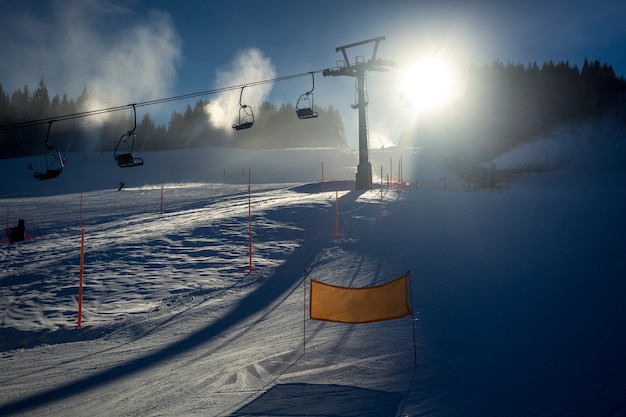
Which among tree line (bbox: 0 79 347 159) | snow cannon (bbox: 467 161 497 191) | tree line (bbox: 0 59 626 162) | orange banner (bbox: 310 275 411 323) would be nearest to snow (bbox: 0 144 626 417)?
orange banner (bbox: 310 275 411 323)

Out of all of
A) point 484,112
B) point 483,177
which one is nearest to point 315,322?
point 483,177

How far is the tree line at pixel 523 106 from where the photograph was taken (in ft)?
189

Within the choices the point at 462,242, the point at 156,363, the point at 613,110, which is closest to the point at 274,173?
the point at 462,242

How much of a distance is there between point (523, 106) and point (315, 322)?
6431 centimetres

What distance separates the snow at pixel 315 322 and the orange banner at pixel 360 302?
64cm

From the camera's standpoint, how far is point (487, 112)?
61.1 meters

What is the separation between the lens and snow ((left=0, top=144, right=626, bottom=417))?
532cm

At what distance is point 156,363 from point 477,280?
329 inches

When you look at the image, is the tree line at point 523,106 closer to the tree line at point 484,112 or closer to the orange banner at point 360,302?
the tree line at point 484,112

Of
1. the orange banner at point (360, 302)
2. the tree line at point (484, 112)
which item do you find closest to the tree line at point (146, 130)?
the tree line at point (484, 112)

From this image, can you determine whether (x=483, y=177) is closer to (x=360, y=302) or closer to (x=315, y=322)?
(x=315, y=322)

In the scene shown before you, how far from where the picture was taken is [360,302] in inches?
255

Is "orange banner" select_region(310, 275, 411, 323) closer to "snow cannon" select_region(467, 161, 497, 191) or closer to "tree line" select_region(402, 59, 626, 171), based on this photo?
"snow cannon" select_region(467, 161, 497, 191)

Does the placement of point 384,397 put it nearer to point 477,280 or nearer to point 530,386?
point 530,386
